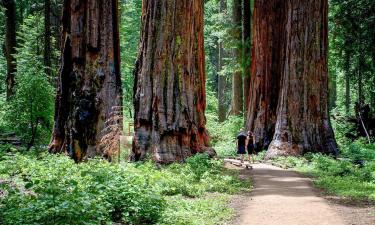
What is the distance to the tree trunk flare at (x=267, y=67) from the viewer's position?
19375mm

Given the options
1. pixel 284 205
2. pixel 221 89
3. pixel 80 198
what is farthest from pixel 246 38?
pixel 80 198

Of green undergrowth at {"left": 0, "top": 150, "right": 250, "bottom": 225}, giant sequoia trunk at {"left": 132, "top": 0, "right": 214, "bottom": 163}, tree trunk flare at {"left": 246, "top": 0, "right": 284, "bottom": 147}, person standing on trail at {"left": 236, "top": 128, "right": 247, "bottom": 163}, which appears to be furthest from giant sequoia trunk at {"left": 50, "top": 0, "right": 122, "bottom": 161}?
tree trunk flare at {"left": 246, "top": 0, "right": 284, "bottom": 147}

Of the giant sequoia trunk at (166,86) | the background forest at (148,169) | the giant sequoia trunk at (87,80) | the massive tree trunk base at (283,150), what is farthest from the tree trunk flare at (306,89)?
the giant sequoia trunk at (87,80)

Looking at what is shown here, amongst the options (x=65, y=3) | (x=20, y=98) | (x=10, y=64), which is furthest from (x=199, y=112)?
(x=10, y=64)

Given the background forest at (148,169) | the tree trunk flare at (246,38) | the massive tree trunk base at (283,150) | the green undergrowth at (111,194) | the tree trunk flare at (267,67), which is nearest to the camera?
the green undergrowth at (111,194)

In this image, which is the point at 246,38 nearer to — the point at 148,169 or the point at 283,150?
the point at 283,150

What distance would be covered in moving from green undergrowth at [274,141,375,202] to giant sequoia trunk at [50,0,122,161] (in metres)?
5.45

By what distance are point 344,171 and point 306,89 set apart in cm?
428

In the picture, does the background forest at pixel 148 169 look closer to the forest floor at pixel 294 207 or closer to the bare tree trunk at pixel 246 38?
the bare tree trunk at pixel 246 38

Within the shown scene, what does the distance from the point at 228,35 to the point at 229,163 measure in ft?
41.6

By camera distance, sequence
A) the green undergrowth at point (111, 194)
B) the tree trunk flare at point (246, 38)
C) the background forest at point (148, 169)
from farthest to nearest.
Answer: the tree trunk flare at point (246, 38)
the background forest at point (148, 169)
the green undergrowth at point (111, 194)

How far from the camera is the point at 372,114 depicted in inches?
910

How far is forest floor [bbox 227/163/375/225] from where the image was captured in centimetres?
781

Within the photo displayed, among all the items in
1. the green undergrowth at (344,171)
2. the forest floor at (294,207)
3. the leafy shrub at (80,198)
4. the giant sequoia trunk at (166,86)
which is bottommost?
the forest floor at (294,207)
